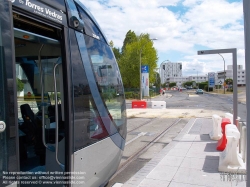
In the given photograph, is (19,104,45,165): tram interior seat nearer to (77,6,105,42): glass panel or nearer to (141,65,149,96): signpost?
(77,6,105,42): glass panel

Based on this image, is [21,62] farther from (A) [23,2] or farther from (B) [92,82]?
(A) [23,2]

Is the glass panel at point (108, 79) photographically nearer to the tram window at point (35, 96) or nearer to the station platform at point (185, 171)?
the tram window at point (35, 96)

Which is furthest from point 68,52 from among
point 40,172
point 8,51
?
point 40,172

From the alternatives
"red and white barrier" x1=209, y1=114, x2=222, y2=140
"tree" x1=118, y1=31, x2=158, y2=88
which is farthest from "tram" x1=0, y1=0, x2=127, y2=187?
"tree" x1=118, y1=31, x2=158, y2=88

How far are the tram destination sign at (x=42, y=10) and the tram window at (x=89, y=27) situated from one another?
1.80 ft

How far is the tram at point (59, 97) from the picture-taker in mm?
2328

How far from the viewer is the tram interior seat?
432cm

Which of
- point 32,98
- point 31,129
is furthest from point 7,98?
point 32,98

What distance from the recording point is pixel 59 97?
12.3 feet

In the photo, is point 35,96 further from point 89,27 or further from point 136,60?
point 136,60

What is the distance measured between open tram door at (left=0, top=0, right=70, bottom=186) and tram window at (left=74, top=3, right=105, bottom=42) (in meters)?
0.46

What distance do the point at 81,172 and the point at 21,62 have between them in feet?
8.12

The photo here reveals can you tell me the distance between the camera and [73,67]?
3221mm

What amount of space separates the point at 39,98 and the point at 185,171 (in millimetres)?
3369
